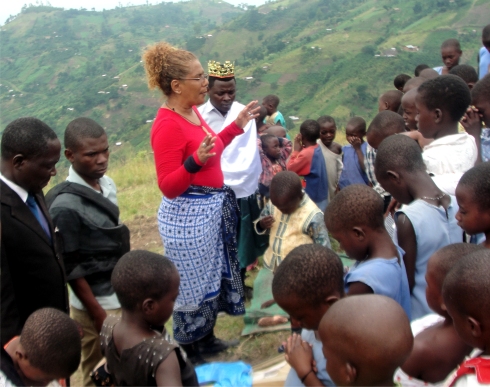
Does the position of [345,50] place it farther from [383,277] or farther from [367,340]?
[367,340]

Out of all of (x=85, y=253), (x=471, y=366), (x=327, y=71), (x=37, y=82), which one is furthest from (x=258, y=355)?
(x=37, y=82)

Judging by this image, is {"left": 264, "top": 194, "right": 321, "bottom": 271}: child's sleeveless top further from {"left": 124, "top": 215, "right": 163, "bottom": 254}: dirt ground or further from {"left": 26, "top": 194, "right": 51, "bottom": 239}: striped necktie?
{"left": 124, "top": 215, "right": 163, "bottom": 254}: dirt ground

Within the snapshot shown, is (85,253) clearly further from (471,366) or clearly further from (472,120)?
(472,120)

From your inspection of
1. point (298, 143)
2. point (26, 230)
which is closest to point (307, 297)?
point (26, 230)

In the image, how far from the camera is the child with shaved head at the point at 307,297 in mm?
1719

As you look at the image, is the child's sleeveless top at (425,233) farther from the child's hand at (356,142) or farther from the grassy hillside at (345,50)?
the grassy hillside at (345,50)

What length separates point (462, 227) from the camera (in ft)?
6.96

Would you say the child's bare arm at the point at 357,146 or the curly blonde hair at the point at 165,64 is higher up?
the curly blonde hair at the point at 165,64

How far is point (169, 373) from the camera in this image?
176 centimetres

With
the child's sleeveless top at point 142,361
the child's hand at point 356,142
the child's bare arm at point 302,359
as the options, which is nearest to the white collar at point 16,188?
the child's sleeveless top at point 142,361

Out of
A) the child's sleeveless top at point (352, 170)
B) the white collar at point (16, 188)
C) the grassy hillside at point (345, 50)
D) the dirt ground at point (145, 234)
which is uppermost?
the white collar at point (16, 188)

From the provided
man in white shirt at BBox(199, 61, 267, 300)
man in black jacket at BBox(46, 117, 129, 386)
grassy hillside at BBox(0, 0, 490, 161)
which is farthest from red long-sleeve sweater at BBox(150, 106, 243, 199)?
grassy hillside at BBox(0, 0, 490, 161)

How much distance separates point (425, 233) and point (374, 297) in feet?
2.87

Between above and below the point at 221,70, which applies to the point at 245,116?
below
